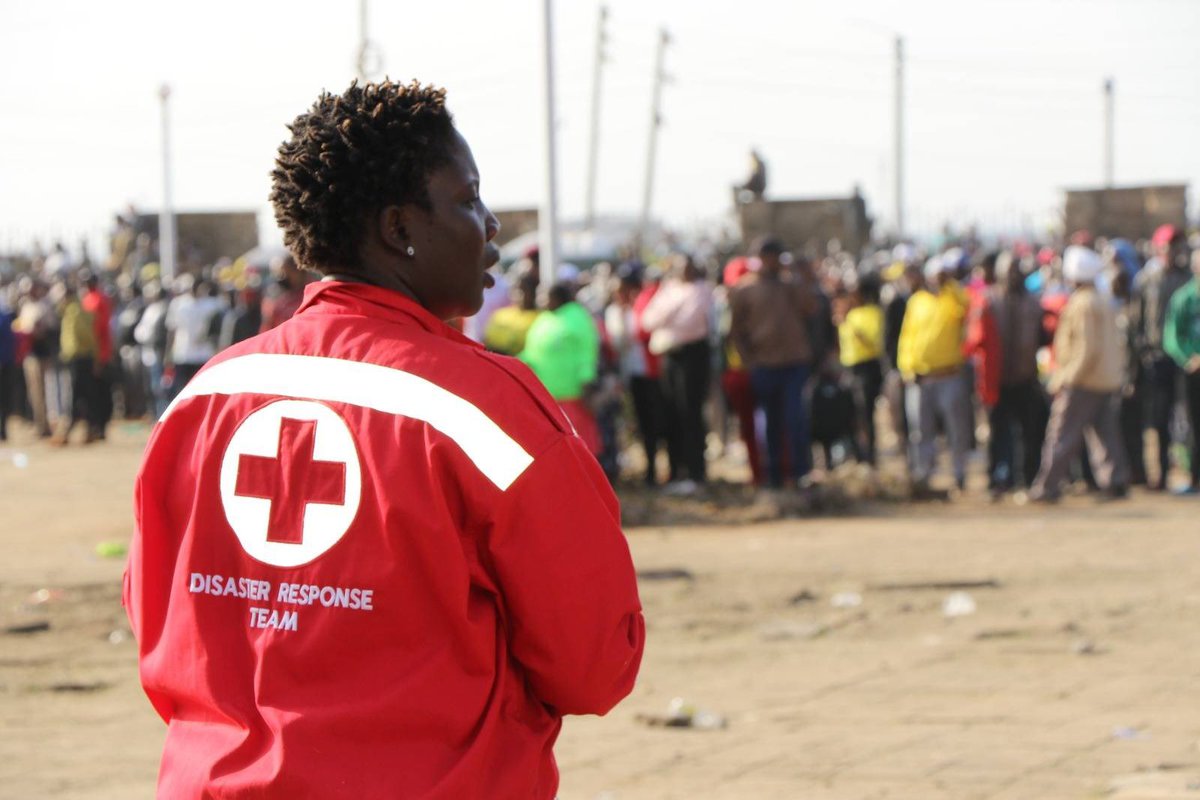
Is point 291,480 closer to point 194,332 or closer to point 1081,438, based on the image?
point 1081,438

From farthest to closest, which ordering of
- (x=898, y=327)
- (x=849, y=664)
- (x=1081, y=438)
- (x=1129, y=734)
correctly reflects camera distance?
(x=898, y=327)
(x=1081, y=438)
(x=849, y=664)
(x=1129, y=734)

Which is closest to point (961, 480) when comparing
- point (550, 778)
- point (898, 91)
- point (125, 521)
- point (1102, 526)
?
point (1102, 526)

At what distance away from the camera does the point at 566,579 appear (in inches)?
92.6

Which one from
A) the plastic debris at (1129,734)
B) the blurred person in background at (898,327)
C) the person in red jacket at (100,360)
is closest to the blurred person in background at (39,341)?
the person in red jacket at (100,360)

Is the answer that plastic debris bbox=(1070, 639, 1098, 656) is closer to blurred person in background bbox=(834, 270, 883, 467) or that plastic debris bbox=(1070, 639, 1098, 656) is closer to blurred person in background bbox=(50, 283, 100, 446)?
blurred person in background bbox=(834, 270, 883, 467)

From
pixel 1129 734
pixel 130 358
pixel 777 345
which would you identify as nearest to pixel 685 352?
pixel 777 345

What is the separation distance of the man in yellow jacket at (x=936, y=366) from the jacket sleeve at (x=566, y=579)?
39.9 feet

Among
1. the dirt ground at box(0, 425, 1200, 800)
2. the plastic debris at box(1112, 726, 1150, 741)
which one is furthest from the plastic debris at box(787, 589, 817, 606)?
the plastic debris at box(1112, 726, 1150, 741)

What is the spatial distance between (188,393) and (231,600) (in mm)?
334

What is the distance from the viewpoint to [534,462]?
2.33m

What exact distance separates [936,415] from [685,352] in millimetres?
2258

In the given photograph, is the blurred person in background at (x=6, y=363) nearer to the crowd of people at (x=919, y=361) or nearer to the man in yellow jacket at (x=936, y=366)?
the crowd of people at (x=919, y=361)

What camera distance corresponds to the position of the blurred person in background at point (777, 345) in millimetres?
13961

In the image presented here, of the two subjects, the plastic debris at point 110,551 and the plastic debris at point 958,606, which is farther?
the plastic debris at point 110,551
